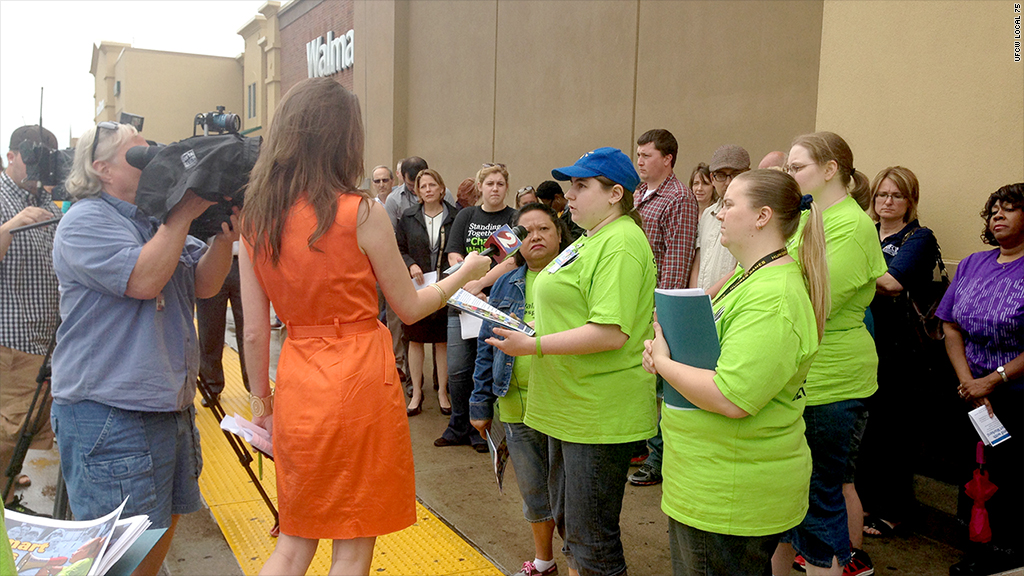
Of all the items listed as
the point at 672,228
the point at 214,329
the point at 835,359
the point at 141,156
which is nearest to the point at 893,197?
the point at 672,228

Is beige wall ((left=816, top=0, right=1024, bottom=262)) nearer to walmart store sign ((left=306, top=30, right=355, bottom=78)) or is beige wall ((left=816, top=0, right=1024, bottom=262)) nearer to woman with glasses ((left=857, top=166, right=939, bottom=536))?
woman with glasses ((left=857, top=166, right=939, bottom=536))

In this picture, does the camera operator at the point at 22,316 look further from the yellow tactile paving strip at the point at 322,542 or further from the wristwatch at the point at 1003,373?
the wristwatch at the point at 1003,373

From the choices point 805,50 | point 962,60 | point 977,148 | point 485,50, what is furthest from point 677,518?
point 485,50

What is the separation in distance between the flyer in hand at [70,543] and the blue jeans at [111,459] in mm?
1147

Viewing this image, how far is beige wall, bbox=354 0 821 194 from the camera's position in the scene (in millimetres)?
6273

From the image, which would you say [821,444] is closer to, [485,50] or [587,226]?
[587,226]

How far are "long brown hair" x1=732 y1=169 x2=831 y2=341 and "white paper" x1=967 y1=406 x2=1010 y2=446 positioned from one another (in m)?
1.88

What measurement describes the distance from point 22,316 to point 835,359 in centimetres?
440

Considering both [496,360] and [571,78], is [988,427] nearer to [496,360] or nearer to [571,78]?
[496,360]

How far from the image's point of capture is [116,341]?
265cm

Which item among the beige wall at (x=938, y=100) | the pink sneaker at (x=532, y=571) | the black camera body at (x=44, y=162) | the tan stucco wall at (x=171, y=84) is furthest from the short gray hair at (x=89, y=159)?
the tan stucco wall at (x=171, y=84)

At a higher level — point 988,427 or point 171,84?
point 171,84

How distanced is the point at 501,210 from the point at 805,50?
9.00 ft

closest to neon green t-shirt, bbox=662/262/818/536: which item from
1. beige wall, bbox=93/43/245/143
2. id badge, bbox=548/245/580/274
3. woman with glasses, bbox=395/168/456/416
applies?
id badge, bbox=548/245/580/274
